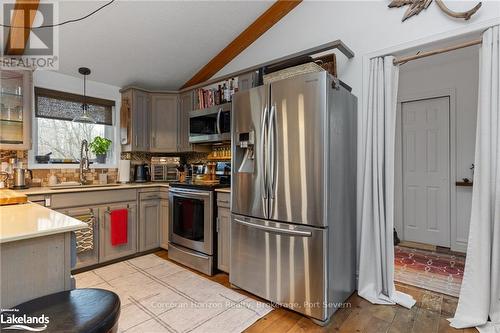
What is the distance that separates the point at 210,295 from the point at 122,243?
1.52 m

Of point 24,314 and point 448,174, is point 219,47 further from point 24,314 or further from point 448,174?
point 448,174

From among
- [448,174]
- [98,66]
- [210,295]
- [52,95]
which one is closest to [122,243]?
[210,295]

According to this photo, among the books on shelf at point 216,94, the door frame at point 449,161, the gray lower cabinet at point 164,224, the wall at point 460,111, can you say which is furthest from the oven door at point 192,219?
the wall at point 460,111

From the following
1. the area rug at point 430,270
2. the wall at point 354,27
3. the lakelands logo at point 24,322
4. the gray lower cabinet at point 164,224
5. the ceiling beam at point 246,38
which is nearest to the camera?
the lakelands logo at point 24,322

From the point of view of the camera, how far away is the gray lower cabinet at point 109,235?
3.15 metres

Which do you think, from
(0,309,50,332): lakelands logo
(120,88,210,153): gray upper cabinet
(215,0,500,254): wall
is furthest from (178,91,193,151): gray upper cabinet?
(0,309,50,332): lakelands logo

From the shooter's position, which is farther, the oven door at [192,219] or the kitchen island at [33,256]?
the oven door at [192,219]

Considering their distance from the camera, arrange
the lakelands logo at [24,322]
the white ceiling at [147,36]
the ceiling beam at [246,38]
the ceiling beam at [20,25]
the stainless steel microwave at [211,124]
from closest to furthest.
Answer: the lakelands logo at [24,322] < the ceiling beam at [20,25] < the white ceiling at [147,36] < the ceiling beam at [246,38] < the stainless steel microwave at [211,124]

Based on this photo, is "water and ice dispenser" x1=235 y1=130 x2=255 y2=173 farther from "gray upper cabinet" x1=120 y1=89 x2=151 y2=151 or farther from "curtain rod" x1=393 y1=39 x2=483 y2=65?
"gray upper cabinet" x1=120 y1=89 x2=151 y2=151

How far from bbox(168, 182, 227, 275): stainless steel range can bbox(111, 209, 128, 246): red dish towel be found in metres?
0.56

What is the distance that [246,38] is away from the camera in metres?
3.52

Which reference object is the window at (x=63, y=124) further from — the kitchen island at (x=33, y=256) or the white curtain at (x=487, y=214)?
the white curtain at (x=487, y=214)

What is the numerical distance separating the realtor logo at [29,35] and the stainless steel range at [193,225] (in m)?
2.14

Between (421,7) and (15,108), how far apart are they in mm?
4217
